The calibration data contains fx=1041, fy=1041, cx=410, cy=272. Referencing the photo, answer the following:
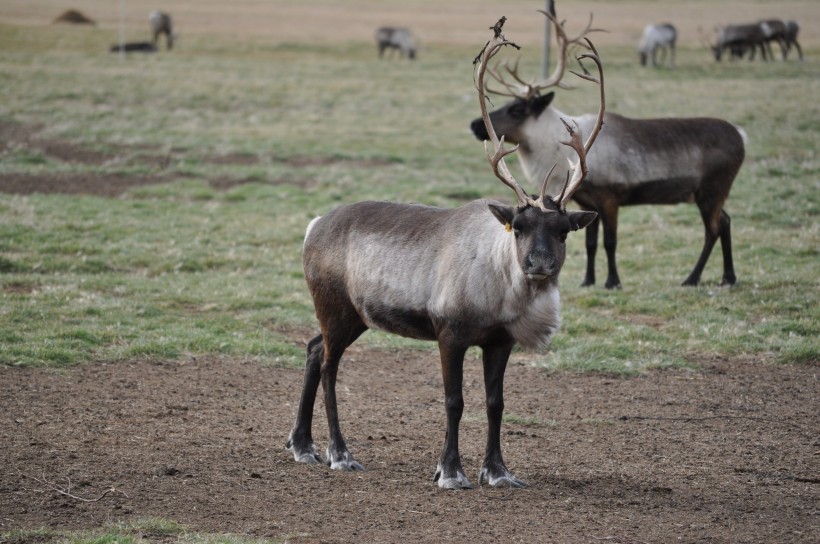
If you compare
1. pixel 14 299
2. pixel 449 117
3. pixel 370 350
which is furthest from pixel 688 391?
pixel 449 117

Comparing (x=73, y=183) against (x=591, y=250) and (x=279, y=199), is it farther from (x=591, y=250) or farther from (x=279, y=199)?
(x=591, y=250)

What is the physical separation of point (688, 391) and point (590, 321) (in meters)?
2.05

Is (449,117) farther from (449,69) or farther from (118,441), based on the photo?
(118,441)

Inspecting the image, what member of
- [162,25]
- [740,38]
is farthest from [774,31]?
[162,25]

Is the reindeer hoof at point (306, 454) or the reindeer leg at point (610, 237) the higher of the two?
the reindeer leg at point (610, 237)

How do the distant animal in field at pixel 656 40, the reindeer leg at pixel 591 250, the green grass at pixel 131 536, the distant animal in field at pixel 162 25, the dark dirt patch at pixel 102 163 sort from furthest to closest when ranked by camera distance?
the distant animal in field at pixel 162 25 < the distant animal in field at pixel 656 40 < the dark dirt patch at pixel 102 163 < the reindeer leg at pixel 591 250 < the green grass at pixel 131 536

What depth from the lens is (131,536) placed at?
5281mm

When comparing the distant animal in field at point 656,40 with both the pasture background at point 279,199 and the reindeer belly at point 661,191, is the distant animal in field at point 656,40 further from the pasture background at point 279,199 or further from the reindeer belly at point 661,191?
the reindeer belly at point 661,191

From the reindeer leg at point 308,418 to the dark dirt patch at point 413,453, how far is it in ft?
0.36

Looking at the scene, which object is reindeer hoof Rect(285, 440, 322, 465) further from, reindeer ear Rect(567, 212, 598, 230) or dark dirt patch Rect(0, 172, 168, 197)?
dark dirt patch Rect(0, 172, 168, 197)

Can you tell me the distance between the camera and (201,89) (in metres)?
30.0

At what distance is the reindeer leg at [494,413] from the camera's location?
641 centimetres

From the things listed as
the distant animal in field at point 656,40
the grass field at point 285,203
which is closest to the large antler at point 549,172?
the grass field at point 285,203

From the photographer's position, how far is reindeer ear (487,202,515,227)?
6.16 metres
